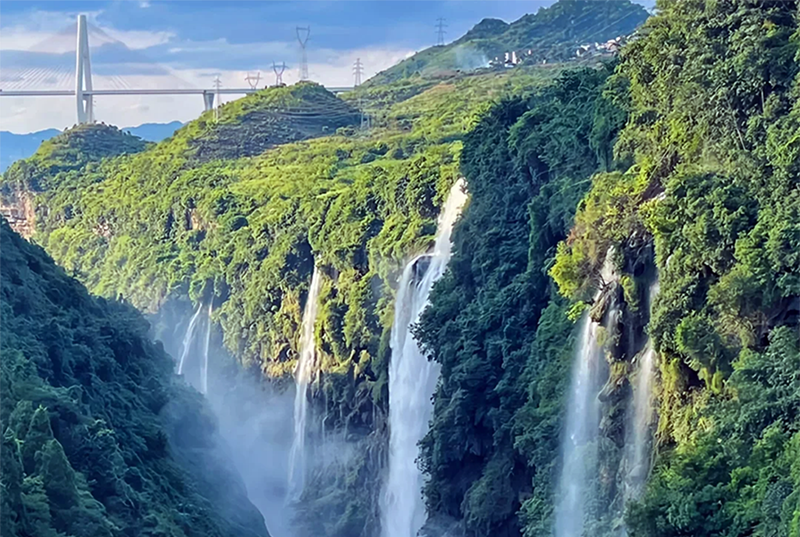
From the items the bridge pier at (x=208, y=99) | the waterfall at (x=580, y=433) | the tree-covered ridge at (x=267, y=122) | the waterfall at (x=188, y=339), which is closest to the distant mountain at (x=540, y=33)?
the tree-covered ridge at (x=267, y=122)

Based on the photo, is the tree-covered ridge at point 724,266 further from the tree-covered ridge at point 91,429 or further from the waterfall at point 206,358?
the waterfall at point 206,358

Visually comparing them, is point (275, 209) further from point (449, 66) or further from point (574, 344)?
point (449, 66)

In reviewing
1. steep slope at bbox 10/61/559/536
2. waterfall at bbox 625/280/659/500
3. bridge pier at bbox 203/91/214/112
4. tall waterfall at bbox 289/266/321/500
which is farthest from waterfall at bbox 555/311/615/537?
bridge pier at bbox 203/91/214/112

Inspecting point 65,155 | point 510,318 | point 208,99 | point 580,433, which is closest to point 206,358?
point 510,318

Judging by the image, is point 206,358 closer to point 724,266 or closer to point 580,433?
point 580,433

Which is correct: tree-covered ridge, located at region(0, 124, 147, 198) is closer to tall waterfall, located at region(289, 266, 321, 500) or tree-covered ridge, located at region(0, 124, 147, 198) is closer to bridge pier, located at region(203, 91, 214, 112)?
bridge pier, located at region(203, 91, 214, 112)

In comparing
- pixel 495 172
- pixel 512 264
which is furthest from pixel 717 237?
pixel 495 172
